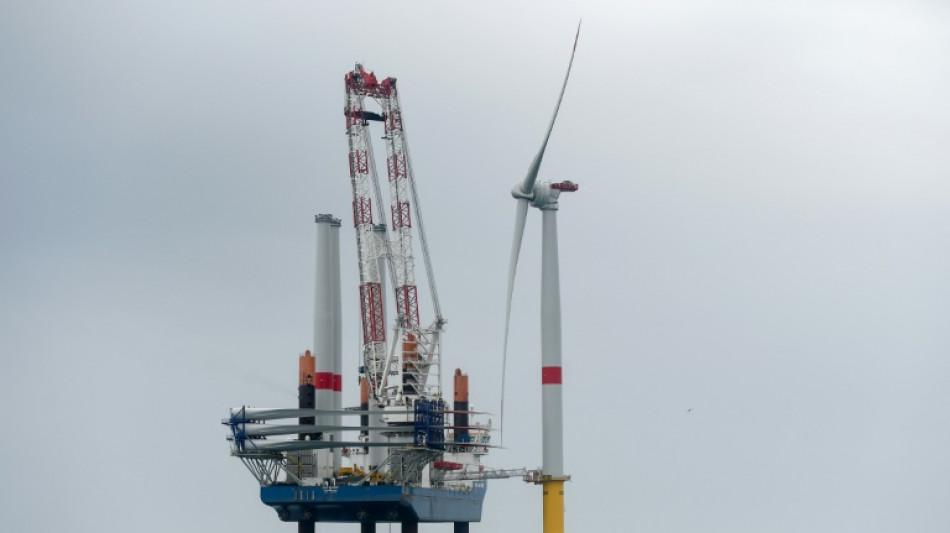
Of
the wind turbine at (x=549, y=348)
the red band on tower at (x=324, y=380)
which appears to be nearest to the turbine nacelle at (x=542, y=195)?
the wind turbine at (x=549, y=348)

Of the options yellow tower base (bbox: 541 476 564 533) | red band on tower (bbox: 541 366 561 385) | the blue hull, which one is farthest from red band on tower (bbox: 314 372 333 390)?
yellow tower base (bbox: 541 476 564 533)

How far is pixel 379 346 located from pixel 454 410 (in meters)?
7.16

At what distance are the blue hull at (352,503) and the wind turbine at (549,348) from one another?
9087 mm

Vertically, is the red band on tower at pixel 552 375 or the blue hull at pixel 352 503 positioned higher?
the red band on tower at pixel 552 375

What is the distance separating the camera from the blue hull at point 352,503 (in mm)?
114000

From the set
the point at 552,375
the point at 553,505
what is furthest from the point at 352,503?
the point at 552,375

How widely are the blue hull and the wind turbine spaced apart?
9.09 m

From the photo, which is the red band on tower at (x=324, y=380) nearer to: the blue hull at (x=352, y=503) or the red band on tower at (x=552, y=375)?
the blue hull at (x=352, y=503)

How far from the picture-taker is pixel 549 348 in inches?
4343

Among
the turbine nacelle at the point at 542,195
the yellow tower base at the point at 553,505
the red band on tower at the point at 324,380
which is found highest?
the turbine nacelle at the point at 542,195

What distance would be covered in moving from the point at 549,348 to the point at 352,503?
1659 cm

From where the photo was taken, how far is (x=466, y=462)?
128m

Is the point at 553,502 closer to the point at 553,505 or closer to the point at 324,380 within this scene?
the point at 553,505

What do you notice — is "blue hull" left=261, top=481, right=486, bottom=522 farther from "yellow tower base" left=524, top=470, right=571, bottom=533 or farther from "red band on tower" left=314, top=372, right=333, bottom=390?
"yellow tower base" left=524, top=470, right=571, bottom=533
